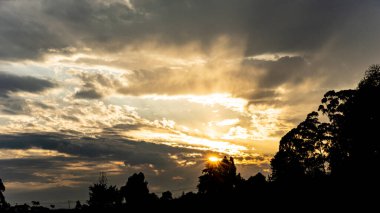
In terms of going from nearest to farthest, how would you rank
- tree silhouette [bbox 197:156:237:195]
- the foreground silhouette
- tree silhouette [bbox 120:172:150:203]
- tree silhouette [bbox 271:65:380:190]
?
the foreground silhouette < tree silhouette [bbox 271:65:380:190] < tree silhouette [bbox 120:172:150:203] < tree silhouette [bbox 197:156:237:195]

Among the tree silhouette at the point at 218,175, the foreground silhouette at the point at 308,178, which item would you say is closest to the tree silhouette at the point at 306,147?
the foreground silhouette at the point at 308,178

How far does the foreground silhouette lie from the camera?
34406 mm

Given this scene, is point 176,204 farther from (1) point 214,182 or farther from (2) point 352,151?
(1) point 214,182

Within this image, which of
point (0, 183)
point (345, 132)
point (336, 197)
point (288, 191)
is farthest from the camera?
point (345, 132)

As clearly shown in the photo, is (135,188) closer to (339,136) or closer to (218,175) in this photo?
(218,175)

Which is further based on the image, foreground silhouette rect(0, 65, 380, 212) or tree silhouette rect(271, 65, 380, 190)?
tree silhouette rect(271, 65, 380, 190)

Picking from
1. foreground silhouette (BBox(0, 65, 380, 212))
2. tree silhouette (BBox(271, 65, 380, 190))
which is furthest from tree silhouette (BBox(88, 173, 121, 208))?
tree silhouette (BBox(271, 65, 380, 190))

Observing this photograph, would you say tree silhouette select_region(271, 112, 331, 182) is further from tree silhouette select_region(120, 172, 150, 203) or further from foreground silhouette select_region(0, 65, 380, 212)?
tree silhouette select_region(120, 172, 150, 203)

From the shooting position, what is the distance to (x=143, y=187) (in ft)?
283

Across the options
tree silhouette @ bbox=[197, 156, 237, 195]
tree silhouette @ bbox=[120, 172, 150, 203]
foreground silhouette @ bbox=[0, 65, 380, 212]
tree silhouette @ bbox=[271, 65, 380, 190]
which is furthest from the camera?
tree silhouette @ bbox=[197, 156, 237, 195]

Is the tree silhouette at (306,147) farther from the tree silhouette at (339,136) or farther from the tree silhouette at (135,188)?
the tree silhouette at (135,188)

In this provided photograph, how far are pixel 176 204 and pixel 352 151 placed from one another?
120 ft

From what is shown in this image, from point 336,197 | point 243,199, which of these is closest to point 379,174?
point 336,197

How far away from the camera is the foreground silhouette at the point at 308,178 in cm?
3441
